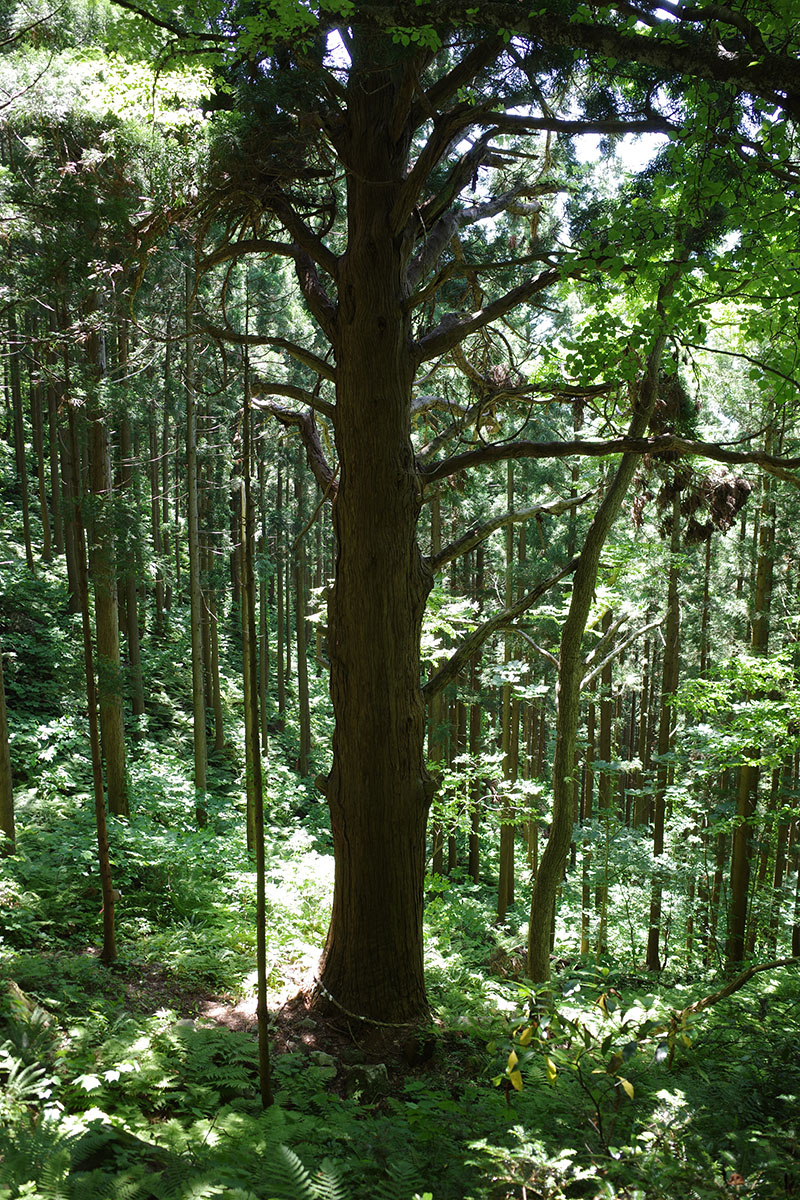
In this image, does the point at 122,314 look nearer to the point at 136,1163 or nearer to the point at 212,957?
the point at 212,957

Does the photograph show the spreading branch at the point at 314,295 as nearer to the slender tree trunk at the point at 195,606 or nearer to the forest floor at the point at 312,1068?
the forest floor at the point at 312,1068

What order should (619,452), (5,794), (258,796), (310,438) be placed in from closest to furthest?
1. (258,796)
2. (619,452)
3. (310,438)
4. (5,794)

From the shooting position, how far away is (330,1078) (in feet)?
13.7

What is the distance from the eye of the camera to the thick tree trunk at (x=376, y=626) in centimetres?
480

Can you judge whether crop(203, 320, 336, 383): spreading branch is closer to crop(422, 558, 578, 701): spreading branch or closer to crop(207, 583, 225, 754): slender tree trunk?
crop(422, 558, 578, 701): spreading branch

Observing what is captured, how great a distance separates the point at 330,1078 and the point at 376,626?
272 cm

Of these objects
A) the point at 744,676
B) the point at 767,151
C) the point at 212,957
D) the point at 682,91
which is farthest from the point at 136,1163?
the point at 744,676

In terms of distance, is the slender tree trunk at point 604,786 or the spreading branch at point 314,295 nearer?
the spreading branch at point 314,295

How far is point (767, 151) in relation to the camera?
3492 millimetres

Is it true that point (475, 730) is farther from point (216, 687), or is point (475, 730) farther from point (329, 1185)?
point (329, 1185)

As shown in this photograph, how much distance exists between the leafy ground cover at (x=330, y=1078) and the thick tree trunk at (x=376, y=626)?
59 cm

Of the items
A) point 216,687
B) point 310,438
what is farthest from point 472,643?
point 216,687

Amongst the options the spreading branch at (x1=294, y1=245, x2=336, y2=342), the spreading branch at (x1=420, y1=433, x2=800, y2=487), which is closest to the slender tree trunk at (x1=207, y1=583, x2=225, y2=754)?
the spreading branch at (x1=294, y1=245, x2=336, y2=342)

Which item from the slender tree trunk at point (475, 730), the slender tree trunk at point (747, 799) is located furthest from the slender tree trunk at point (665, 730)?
the slender tree trunk at point (475, 730)
